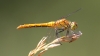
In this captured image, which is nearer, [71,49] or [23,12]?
[71,49]
